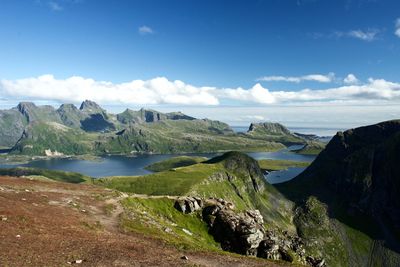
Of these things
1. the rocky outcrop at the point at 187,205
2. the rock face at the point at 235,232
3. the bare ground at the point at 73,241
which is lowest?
the rock face at the point at 235,232

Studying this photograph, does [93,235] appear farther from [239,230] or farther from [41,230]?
[239,230]

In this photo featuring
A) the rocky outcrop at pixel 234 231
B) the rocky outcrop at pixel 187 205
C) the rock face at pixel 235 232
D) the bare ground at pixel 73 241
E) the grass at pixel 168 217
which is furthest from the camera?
the rocky outcrop at pixel 187 205

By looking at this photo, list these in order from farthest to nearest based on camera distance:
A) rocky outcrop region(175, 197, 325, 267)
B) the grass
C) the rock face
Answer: rocky outcrop region(175, 197, 325, 267) → the rock face → the grass

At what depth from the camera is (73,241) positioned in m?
49.8

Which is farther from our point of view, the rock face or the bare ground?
the rock face

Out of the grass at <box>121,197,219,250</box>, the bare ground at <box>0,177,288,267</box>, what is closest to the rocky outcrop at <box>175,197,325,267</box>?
the grass at <box>121,197,219,250</box>

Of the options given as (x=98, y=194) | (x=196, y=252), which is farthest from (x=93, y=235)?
(x=98, y=194)

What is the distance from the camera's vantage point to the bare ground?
139ft

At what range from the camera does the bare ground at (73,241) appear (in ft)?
139

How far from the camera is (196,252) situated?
54.7m

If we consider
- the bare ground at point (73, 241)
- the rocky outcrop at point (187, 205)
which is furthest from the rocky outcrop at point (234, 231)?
the bare ground at point (73, 241)

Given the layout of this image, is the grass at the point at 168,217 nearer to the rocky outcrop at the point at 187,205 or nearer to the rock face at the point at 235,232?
the rocky outcrop at the point at 187,205

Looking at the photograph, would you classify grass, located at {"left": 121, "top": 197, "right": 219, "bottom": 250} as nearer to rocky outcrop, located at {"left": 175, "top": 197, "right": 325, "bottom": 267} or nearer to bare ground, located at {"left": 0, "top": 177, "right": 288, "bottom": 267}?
rocky outcrop, located at {"left": 175, "top": 197, "right": 325, "bottom": 267}

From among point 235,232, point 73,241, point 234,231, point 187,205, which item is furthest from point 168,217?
point 73,241
